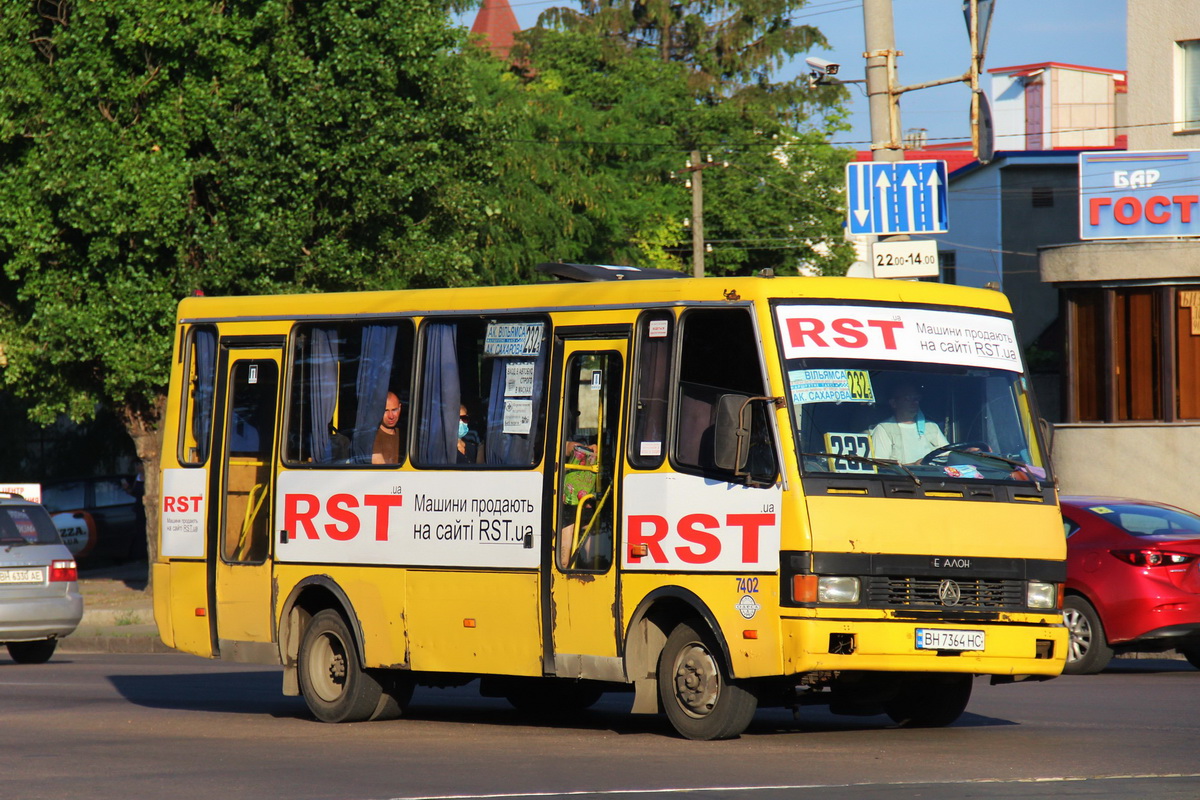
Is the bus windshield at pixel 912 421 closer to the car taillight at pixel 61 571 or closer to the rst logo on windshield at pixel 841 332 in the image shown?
the rst logo on windshield at pixel 841 332

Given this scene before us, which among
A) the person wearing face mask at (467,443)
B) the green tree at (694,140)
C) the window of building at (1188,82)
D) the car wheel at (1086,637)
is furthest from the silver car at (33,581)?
the green tree at (694,140)

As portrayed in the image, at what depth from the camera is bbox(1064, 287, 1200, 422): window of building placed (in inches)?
1054

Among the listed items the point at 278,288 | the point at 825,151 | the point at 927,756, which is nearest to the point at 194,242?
the point at 278,288

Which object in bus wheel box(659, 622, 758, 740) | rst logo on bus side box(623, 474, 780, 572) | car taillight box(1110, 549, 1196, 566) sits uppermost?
rst logo on bus side box(623, 474, 780, 572)

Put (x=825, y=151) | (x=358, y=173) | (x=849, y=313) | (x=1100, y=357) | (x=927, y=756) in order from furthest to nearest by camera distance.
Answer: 1. (x=825, y=151)
2. (x=1100, y=357)
3. (x=358, y=173)
4. (x=849, y=313)
5. (x=927, y=756)

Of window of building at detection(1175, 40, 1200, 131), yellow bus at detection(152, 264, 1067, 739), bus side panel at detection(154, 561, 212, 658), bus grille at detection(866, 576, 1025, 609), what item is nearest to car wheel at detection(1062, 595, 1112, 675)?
yellow bus at detection(152, 264, 1067, 739)

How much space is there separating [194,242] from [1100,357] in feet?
43.7

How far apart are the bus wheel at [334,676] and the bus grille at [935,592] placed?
12.9ft

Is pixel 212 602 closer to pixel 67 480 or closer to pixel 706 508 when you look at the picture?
pixel 706 508

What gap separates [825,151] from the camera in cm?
5862

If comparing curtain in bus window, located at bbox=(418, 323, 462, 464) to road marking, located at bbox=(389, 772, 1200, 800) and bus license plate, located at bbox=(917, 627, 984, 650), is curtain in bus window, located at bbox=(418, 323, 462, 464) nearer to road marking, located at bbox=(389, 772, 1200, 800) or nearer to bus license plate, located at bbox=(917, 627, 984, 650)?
bus license plate, located at bbox=(917, 627, 984, 650)

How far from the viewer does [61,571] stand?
19734 mm

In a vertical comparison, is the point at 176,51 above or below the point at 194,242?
above

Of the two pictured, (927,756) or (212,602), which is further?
(212,602)
